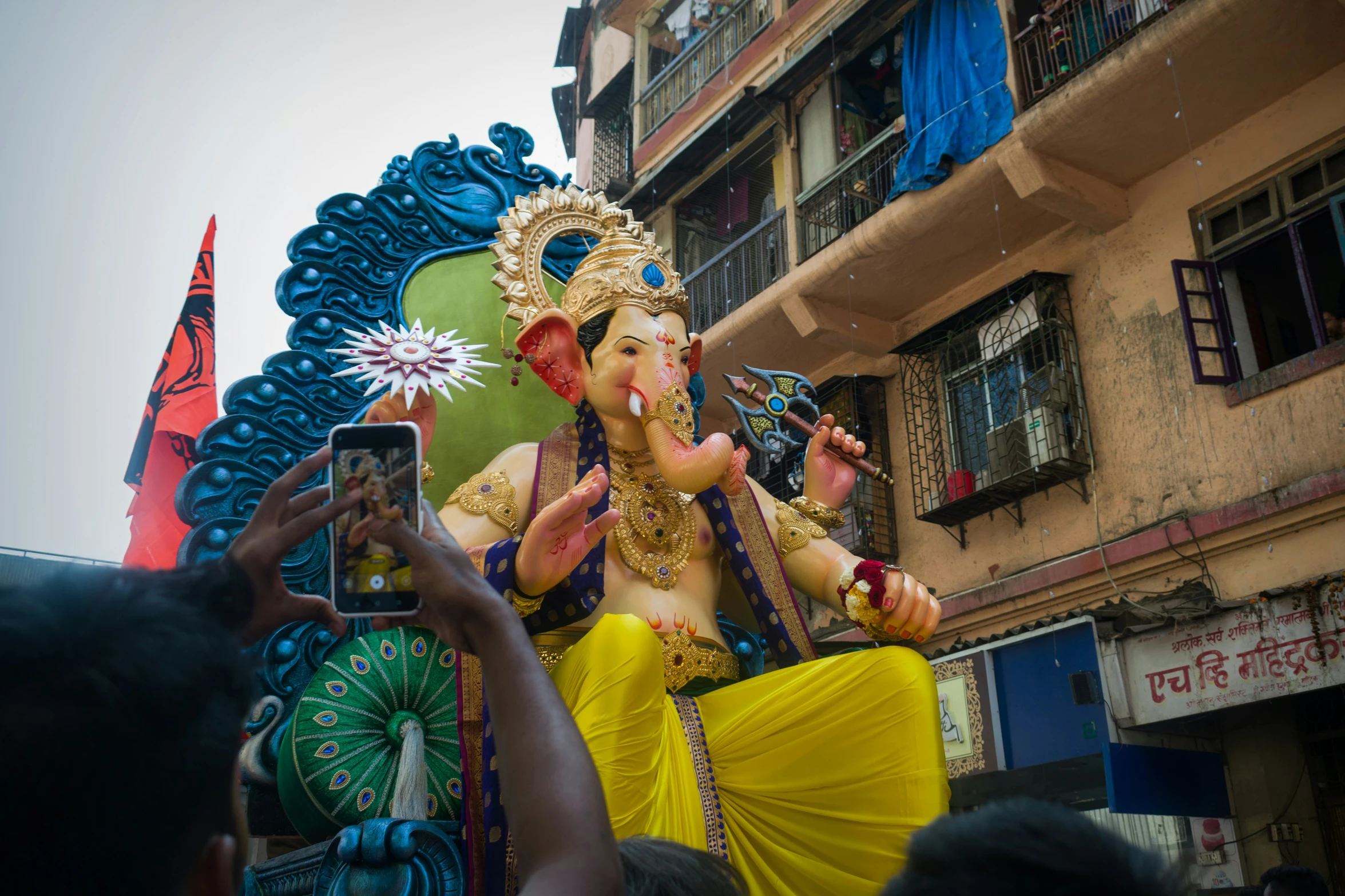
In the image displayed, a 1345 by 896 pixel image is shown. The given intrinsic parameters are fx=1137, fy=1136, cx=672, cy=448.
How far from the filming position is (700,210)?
45.4 feet

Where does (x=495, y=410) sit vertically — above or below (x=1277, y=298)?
below

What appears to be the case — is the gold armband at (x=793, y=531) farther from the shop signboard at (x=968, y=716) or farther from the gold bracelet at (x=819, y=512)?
the shop signboard at (x=968, y=716)

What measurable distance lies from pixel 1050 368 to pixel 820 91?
13.9ft

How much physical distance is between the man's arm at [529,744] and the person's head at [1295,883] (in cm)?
358

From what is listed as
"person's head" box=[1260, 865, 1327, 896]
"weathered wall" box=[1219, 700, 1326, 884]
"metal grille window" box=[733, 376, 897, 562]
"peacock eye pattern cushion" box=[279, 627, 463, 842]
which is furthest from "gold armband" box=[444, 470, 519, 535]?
"metal grille window" box=[733, 376, 897, 562]

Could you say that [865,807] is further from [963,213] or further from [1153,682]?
[963,213]

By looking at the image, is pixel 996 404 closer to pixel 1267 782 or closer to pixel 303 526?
pixel 1267 782

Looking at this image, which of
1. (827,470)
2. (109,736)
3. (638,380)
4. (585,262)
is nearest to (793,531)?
(827,470)

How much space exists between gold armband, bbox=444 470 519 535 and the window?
593 centimetres

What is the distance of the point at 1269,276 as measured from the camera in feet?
27.7

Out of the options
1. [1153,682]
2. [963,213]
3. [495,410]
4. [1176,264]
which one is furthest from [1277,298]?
[495,410]

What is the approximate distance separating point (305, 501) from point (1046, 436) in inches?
338

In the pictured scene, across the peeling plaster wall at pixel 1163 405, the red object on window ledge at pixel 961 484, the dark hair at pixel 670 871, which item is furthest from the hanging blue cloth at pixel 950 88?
the dark hair at pixel 670 871

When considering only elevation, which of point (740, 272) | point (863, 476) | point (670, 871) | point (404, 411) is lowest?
point (670, 871)
